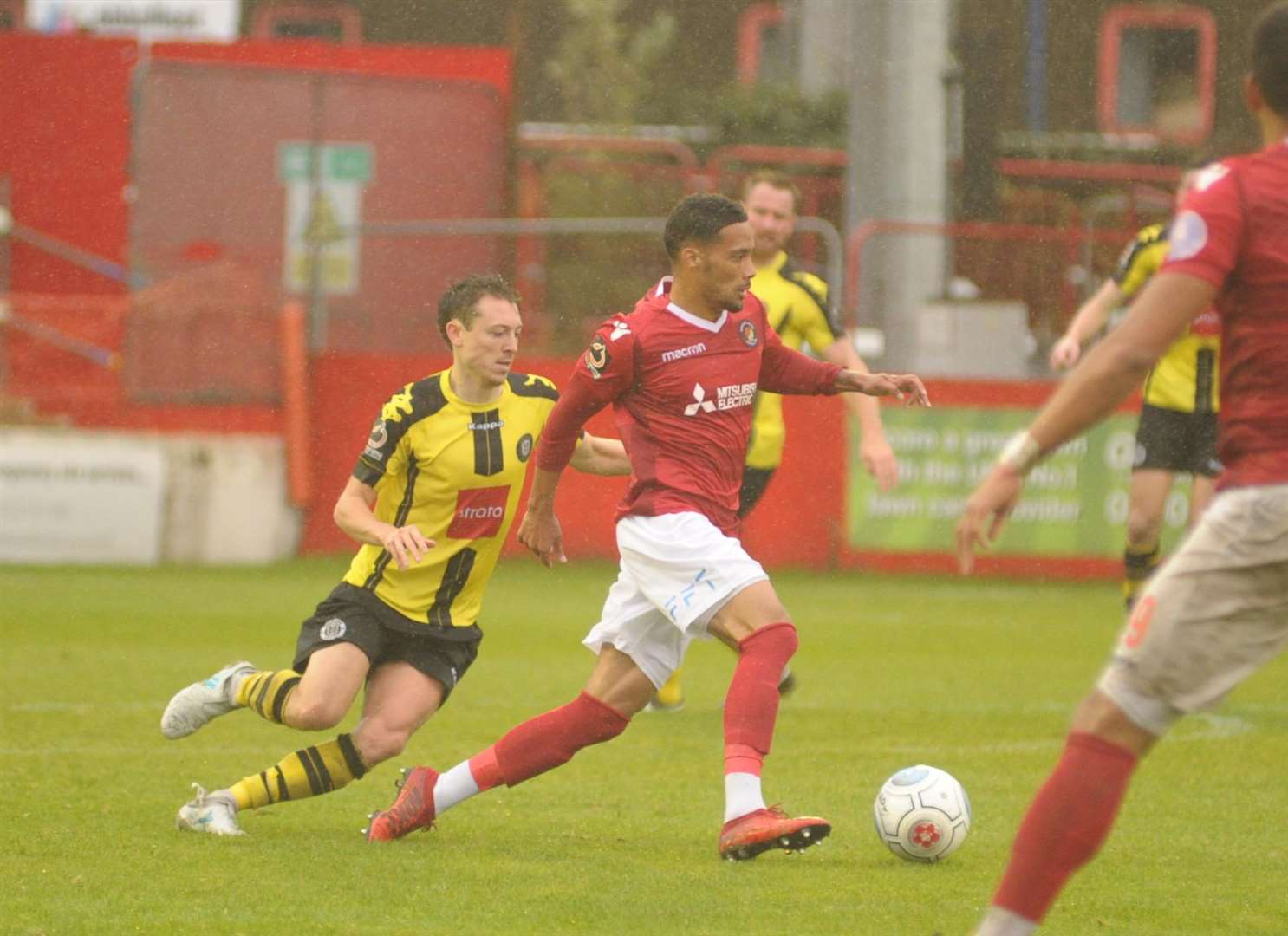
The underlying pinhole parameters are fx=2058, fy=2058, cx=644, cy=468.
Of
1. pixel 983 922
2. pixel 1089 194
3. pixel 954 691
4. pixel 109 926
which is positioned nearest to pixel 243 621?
pixel 954 691

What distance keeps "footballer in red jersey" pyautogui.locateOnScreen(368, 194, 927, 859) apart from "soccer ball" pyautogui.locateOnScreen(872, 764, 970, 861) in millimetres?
426

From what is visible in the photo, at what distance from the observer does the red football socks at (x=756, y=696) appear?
5.81 m

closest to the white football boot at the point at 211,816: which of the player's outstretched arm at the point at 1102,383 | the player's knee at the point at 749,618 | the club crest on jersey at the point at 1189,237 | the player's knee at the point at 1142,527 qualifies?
the player's knee at the point at 749,618

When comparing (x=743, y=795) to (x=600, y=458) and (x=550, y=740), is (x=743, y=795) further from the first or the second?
(x=600, y=458)

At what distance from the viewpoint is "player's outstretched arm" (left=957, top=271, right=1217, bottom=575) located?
379 centimetres

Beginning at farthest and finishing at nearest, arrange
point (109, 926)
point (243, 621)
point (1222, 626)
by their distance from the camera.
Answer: point (243, 621) → point (109, 926) → point (1222, 626)

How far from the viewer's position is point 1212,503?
4.00 metres

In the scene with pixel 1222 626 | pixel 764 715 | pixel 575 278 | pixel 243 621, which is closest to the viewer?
pixel 1222 626

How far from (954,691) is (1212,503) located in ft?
20.7

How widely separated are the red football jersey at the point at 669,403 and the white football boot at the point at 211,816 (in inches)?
55.6

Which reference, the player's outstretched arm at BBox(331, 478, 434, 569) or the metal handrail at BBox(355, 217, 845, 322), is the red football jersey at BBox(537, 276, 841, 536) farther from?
the metal handrail at BBox(355, 217, 845, 322)

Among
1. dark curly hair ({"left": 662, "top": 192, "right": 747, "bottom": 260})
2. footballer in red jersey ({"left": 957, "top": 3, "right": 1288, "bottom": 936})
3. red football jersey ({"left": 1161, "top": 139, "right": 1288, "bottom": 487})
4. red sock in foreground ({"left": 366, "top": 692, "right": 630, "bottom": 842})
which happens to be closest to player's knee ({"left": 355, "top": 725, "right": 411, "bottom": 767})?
red sock in foreground ({"left": 366, "top": 692, "right": 630, "bottom": 842})

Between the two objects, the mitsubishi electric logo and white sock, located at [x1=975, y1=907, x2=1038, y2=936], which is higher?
the mitsubishi electric logo

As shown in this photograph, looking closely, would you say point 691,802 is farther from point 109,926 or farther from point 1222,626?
point 1222,626
